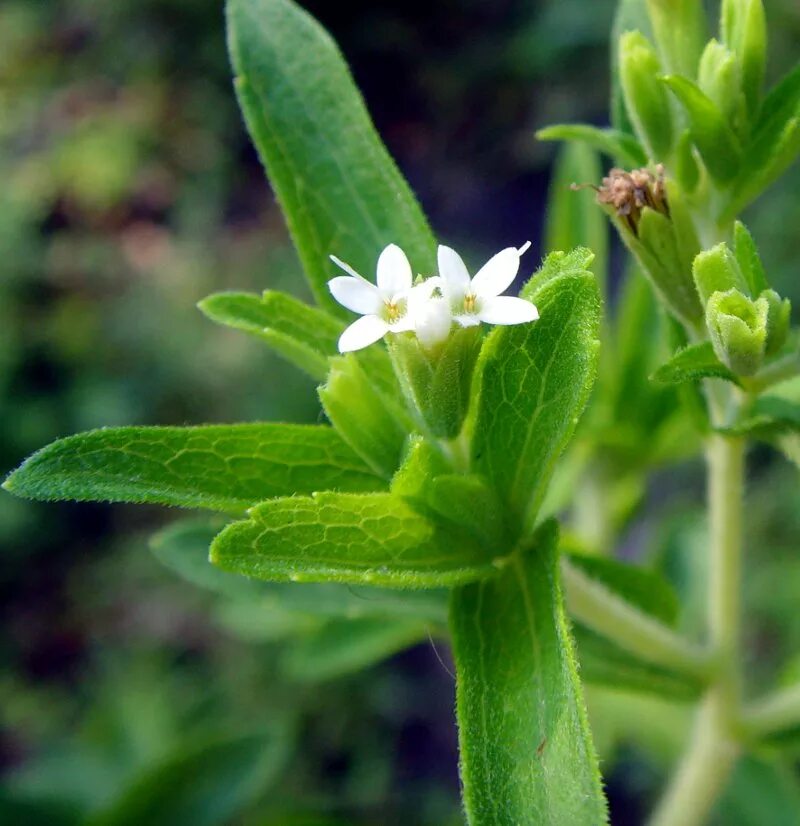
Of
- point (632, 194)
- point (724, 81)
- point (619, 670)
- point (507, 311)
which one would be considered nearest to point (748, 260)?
point (632, 194)

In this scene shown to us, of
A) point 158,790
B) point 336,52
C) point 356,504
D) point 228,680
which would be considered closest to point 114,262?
point 228,680

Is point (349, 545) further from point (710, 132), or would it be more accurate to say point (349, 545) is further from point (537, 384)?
point (710, 132)

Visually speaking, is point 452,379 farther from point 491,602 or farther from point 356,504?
point 491,602

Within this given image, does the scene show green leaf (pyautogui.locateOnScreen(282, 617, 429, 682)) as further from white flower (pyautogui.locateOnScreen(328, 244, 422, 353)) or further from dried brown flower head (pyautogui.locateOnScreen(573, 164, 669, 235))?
dried brown flower head (pyautogui.locateOnScreen(573, 164, 669, 235))

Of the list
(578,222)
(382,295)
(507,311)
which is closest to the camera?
(507,311)

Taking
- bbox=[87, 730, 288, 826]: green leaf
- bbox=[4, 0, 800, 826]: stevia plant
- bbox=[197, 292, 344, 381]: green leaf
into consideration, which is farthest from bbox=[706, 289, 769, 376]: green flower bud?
bbox=[87, 730, 288, 826]: green leaf

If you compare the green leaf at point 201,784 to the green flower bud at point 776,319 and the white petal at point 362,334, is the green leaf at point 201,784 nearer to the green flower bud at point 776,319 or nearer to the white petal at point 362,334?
the white petal at point 362,334
